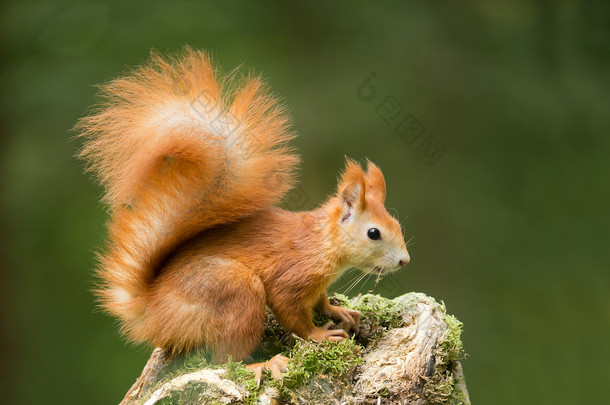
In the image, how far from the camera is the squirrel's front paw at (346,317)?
1991 mm

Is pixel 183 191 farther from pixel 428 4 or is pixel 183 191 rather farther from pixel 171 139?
pixel 428 4

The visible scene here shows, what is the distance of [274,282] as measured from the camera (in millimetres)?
1831

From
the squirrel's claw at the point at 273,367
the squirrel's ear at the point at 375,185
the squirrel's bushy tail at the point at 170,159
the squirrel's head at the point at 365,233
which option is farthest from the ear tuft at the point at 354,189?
the squirrel's claw at the point at 273,367

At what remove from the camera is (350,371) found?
5.69 feet

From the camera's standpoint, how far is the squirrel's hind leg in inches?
67.8

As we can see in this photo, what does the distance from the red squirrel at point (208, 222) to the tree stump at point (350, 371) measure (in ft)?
0.32

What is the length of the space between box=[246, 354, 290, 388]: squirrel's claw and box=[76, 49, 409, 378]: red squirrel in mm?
61

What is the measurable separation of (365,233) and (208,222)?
49 cm

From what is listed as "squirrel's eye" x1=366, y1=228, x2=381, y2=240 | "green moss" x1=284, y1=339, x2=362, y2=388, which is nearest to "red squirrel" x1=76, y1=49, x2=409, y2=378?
"squirrel's eye" x1=366, y1=228, x2=381, y2=240

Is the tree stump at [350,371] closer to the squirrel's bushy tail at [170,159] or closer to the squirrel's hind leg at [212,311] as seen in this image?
the squirrel's hind leg at [212,311]

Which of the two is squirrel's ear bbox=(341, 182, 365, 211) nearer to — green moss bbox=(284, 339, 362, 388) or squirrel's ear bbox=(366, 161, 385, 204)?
squirrel's ear bbox=(366, 161, 385, 204)

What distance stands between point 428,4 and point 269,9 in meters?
0.85

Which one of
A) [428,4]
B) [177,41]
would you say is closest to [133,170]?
[177,41]

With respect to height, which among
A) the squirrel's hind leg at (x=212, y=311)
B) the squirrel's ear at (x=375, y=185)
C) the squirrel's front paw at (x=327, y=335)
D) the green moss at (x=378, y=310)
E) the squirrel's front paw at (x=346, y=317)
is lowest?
the squirrel's hind leg at (x=212, y=311)
